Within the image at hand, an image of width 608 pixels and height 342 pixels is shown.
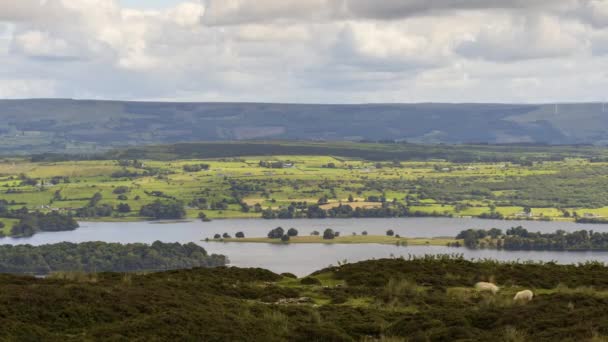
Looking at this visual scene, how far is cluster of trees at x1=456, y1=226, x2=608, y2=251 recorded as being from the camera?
146000 mm

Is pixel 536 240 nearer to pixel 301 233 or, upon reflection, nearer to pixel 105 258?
pixel 301 233

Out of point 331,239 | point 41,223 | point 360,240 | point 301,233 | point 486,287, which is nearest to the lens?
point 486,287

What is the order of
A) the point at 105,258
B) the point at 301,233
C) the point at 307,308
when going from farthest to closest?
1. the point at 301,233
2. the point at 105,258
3. the point at 307,308

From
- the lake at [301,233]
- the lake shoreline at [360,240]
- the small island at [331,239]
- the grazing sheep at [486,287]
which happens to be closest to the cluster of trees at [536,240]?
the lake at [301,233]

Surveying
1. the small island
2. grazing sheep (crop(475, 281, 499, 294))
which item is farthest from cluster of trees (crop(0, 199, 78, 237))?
grazing sheep (crop(475, 281, 499, 294))

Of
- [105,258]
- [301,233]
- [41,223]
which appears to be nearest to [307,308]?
[105,258]

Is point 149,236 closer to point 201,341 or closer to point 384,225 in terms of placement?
point 384,225

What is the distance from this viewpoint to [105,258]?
438 ft

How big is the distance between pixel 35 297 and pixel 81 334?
2572mm

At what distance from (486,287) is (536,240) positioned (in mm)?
117879

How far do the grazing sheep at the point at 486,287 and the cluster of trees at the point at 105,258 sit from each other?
3789 inches

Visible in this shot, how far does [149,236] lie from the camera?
174 m

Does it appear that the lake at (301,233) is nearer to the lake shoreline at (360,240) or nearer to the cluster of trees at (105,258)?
the lake shoreline at (360,240)

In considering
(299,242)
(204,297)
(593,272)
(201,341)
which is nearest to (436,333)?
(201,341)
